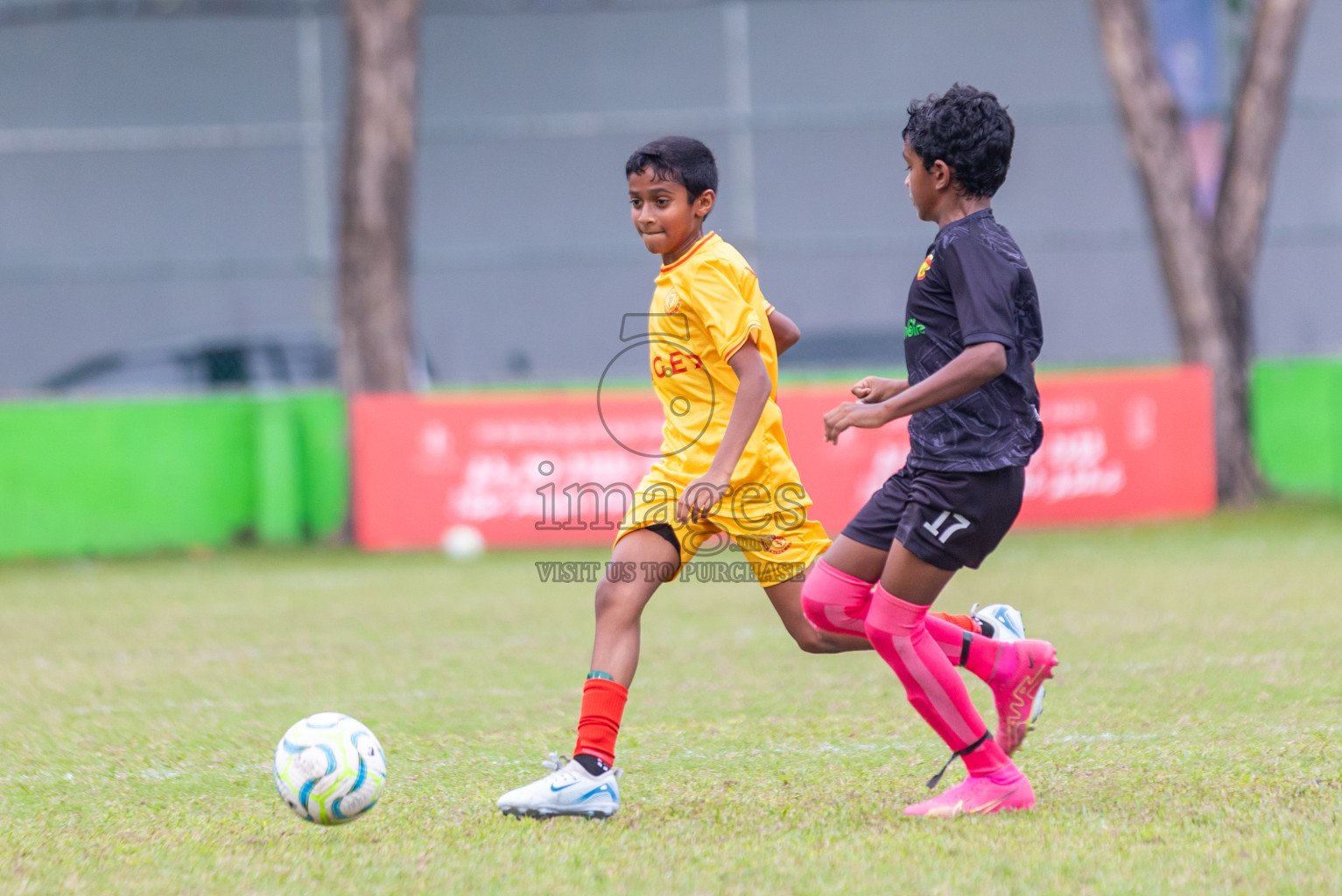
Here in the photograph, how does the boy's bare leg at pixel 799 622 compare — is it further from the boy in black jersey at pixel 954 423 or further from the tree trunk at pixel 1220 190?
the tree trunk at pixel 1220 190

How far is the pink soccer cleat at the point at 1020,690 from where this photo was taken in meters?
4.25

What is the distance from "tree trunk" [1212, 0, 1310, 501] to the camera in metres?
14.1

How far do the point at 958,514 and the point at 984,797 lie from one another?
72 centimetres

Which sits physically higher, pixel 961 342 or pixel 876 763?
pixel 961 342

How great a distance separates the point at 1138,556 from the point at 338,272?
23.4 ft

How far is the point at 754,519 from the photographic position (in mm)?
4219

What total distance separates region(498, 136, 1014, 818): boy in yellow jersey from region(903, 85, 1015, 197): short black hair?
1.92 feet

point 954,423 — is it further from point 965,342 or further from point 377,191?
point 377,191

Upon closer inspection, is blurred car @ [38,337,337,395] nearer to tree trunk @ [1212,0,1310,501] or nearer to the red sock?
tree trunk @ [1212,0,1310,501]

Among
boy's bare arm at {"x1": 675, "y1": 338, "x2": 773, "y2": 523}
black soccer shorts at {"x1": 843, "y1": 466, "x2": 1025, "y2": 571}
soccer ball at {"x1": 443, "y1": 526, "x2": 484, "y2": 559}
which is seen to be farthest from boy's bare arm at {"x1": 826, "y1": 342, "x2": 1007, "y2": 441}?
soccer ball at {"x1": 443, "y1": 526, "x2": 484, "y2": 559}

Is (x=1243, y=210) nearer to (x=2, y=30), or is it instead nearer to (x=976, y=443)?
(x=976, y=443)

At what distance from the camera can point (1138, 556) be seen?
10320 millimetres

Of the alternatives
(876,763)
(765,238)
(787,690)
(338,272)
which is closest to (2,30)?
(338,272)

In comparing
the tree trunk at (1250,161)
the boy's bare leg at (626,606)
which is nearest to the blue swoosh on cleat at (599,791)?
the boy's bare leg at (626,606)
